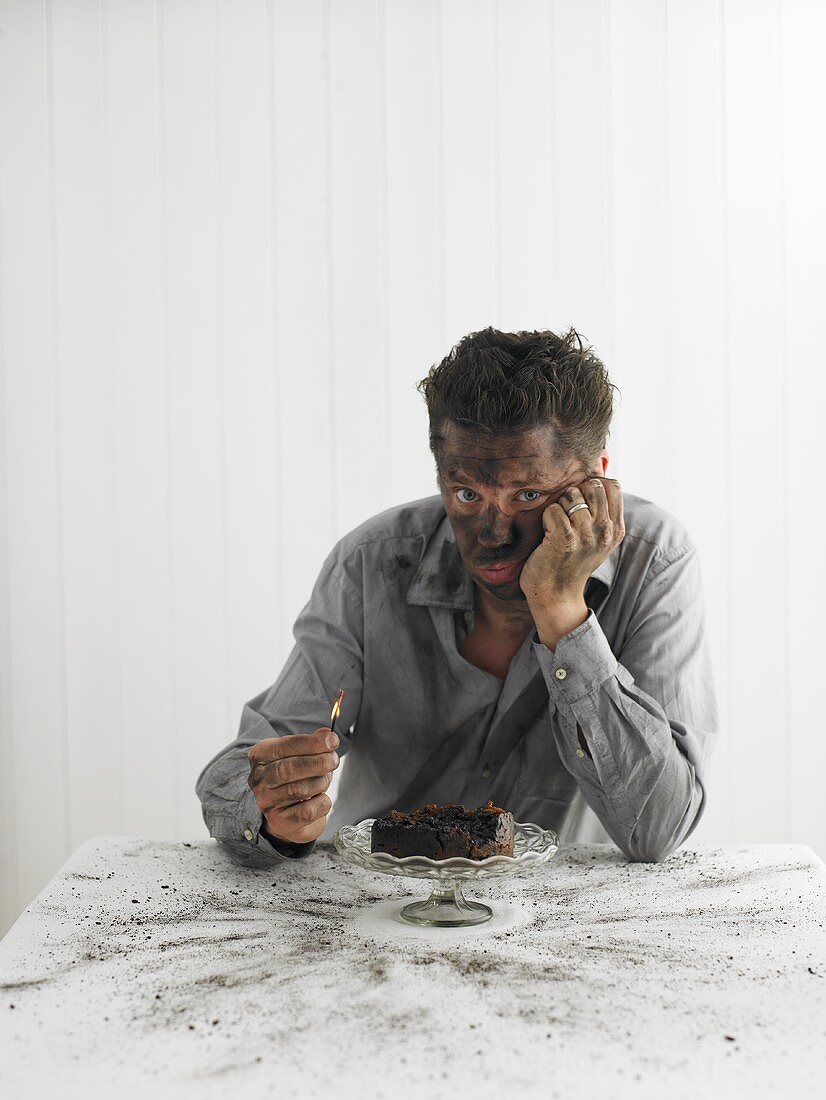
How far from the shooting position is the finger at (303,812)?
4.79 ft

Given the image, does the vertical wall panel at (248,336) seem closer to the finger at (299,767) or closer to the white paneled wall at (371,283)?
the white paneled wall at (371,283)

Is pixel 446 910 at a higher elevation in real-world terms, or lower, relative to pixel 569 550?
lower

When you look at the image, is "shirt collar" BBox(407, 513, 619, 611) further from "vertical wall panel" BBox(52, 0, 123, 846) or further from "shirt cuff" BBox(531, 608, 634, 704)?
"vertical wall panel" BBox(52, 0, 123, 846)

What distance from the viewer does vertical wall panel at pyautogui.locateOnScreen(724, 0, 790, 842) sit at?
8.89ft

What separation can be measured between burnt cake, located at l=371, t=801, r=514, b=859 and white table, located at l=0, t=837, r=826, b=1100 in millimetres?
94

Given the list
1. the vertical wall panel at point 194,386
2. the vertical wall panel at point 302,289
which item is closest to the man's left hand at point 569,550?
the vertical wall panel at point 302,289

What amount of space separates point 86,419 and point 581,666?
1.69 m

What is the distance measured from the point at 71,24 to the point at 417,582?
1.84m

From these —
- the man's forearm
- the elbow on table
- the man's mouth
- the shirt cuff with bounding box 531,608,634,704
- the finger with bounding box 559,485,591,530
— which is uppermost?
the finger with bounding box 559,485,591,530

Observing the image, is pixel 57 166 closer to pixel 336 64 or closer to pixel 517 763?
pixel 336 64

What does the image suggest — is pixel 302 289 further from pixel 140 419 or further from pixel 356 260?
pixel 140 419

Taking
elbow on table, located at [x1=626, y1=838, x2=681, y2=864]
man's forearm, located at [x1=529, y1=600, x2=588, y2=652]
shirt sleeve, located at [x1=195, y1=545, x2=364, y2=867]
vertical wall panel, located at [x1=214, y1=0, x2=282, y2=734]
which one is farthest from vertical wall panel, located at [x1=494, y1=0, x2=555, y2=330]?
elbow on table, located at [x1=626, y1=838, x2=681, y2=864]

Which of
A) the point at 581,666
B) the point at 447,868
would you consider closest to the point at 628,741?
the point at 581,666

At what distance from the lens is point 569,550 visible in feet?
5.36
